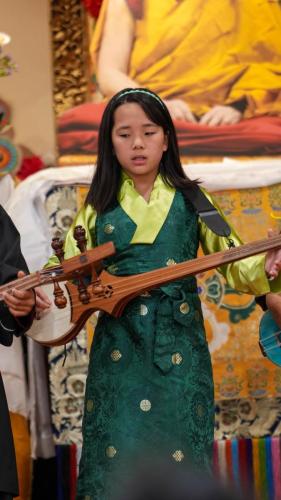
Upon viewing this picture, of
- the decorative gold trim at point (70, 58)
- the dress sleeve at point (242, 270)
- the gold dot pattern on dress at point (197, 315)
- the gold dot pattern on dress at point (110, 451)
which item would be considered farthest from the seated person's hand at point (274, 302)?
the decorative gold trim at point (70, 58)

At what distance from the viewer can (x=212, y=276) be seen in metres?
3.29

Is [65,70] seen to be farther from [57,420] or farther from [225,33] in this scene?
[57,420]

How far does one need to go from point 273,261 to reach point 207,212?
0.88ft

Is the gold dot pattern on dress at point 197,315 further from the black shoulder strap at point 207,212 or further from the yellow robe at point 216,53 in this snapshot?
the yellow robe at point 216,53

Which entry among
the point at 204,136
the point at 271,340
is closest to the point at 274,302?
the point at 271,340

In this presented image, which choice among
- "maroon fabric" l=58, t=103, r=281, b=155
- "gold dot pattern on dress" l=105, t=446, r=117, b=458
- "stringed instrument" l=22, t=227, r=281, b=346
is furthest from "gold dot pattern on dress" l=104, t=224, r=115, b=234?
"maroon fabric" l=58, t=103, r=281, b=155

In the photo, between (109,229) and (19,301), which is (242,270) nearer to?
(109,229)

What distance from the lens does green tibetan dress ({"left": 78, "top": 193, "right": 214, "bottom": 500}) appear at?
2180 mm

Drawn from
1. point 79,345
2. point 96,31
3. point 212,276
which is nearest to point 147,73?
point 96,31

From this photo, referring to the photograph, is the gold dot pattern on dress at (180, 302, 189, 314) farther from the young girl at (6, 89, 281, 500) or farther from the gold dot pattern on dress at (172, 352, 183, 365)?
the gold dot pattern on dress at (172, 352, 183, 365)

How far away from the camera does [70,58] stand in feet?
14.3

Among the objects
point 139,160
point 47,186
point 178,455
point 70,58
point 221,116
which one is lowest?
point 178,455

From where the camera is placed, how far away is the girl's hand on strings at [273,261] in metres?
2.15

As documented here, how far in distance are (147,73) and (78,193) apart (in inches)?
36.0
